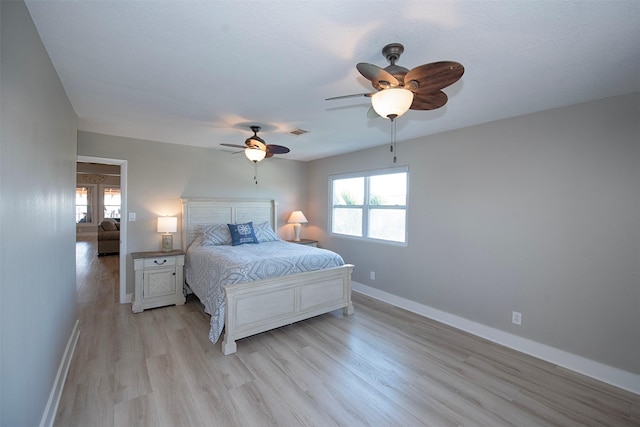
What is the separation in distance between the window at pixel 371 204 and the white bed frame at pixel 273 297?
105 centimetres

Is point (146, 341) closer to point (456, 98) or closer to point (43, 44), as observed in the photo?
point (43, 44)

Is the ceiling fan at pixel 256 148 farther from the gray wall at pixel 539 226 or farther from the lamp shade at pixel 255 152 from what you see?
the gray wall at pixel 539 226

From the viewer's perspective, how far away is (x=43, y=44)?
5.51ft

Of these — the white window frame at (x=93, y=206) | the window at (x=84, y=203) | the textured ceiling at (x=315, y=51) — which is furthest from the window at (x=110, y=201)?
the textured ceiling at (x=315, y=51)

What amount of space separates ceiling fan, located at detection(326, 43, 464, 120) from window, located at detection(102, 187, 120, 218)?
40.7 ft

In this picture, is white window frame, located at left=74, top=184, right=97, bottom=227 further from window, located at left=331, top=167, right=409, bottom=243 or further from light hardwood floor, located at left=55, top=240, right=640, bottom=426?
window, located at left=331, top=167, right=409, bottom=243

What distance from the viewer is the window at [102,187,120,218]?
35.6 ft

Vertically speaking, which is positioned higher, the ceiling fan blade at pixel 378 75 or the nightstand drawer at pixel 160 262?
the ceiling fan blade at pixel 378 75

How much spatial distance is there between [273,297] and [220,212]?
86.0 inches

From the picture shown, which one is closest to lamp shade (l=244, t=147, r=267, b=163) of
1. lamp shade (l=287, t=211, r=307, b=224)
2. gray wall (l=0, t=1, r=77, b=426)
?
gray wall (l=0, t=1, r=77, b=426)

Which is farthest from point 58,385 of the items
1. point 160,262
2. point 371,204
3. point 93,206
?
point 93,206

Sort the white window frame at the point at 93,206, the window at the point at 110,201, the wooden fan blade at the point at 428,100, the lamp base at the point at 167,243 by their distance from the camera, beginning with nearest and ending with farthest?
1. the wooden fan blade at the point at 428,100
2. the lamp base at the point at 167,243
3. the white window frame at the point at 93,206
4. the window at the point at 110,201

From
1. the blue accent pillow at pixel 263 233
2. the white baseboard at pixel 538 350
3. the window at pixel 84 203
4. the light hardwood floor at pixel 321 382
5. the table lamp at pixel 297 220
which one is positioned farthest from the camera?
the window at pixel 84 203

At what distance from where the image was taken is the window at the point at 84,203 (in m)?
10.5
